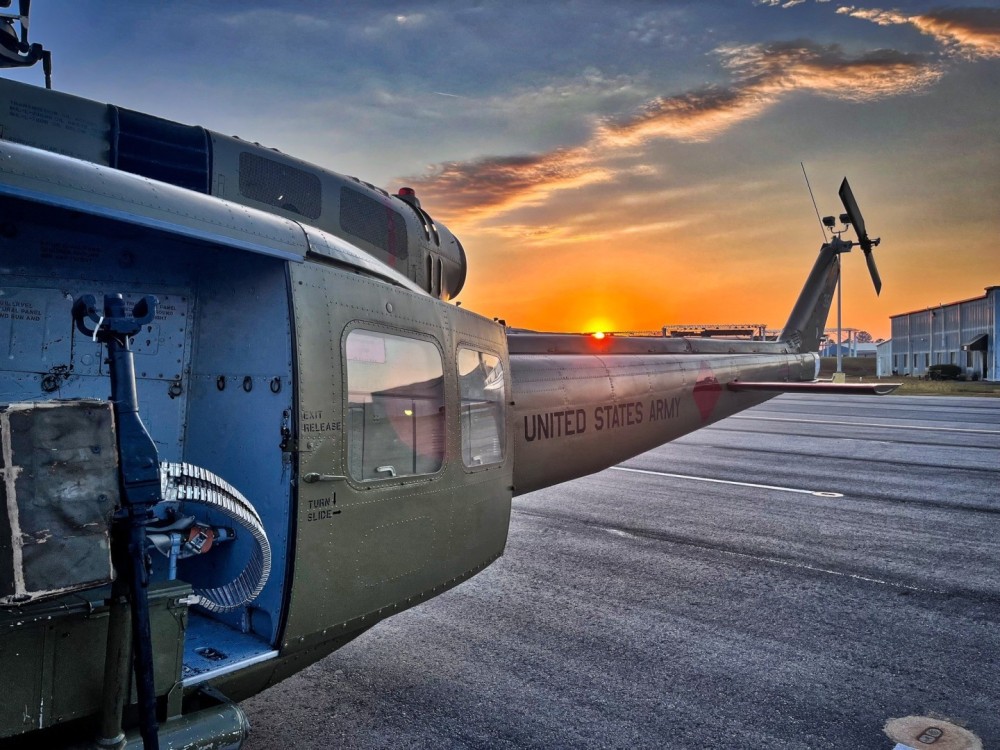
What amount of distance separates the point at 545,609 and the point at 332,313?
3882mm

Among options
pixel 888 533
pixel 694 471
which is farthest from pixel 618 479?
pixel 888 533

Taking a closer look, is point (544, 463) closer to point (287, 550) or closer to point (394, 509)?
point (394, 509)

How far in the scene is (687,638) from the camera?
595 centimetres

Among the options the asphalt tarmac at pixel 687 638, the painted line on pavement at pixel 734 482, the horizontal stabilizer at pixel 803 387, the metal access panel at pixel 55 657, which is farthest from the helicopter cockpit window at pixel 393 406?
the painted line on pavement at pixel 734 482

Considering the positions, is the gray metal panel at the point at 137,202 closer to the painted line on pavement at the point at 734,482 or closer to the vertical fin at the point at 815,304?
the painted line on pavement at the point at 734,482

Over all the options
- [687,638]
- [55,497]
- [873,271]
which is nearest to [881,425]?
[873,271]

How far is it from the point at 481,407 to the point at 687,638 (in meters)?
2.69

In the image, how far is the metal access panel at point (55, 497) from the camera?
7.89 feet

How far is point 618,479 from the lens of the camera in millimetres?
13109

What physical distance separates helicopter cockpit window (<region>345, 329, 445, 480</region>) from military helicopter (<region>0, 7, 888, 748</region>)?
0.02 metres

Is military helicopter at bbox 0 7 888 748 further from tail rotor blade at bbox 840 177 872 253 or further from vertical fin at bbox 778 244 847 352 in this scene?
tail rotor blade at bbox 840 177 872 253

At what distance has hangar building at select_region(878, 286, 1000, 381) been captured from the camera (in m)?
55.5

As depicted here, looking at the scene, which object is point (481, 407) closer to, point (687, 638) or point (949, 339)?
point (687, 638)

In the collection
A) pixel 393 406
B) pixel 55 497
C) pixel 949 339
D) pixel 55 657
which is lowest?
pixel 55 657
